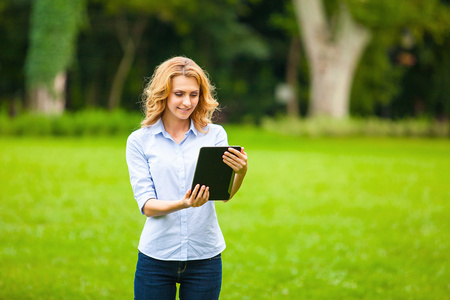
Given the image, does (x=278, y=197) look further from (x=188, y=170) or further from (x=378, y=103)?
(x=378, y=103)

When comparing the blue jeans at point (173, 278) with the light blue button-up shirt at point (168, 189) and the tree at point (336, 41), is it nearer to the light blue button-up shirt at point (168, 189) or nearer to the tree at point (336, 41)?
the light blue button-up shirt at point (168, 189)

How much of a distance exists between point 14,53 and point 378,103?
26196mm

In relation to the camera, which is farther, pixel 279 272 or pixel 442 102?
pixel 442 102

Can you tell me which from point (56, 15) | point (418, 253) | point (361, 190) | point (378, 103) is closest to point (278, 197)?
point (361, 190)

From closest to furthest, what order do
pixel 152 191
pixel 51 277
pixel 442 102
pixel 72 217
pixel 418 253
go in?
pixel 152 191 < pixel 51 277 < pixel 418 253 < pixel 72 217 < pixel 442 102

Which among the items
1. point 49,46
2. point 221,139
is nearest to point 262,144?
point 49,46

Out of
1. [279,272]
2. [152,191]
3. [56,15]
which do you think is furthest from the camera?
[56,15]

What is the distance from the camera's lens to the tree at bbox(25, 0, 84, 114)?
2331cm

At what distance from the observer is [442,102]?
3569 centimetres

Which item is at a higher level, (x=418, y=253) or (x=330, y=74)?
(x=330, y=74)

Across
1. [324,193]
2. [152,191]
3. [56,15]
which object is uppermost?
[56,15]

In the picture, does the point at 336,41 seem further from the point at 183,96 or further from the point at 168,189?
the point at 168,189

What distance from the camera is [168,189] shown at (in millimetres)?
2938

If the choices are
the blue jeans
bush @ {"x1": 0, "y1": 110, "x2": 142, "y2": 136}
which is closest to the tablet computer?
the blue jeans
